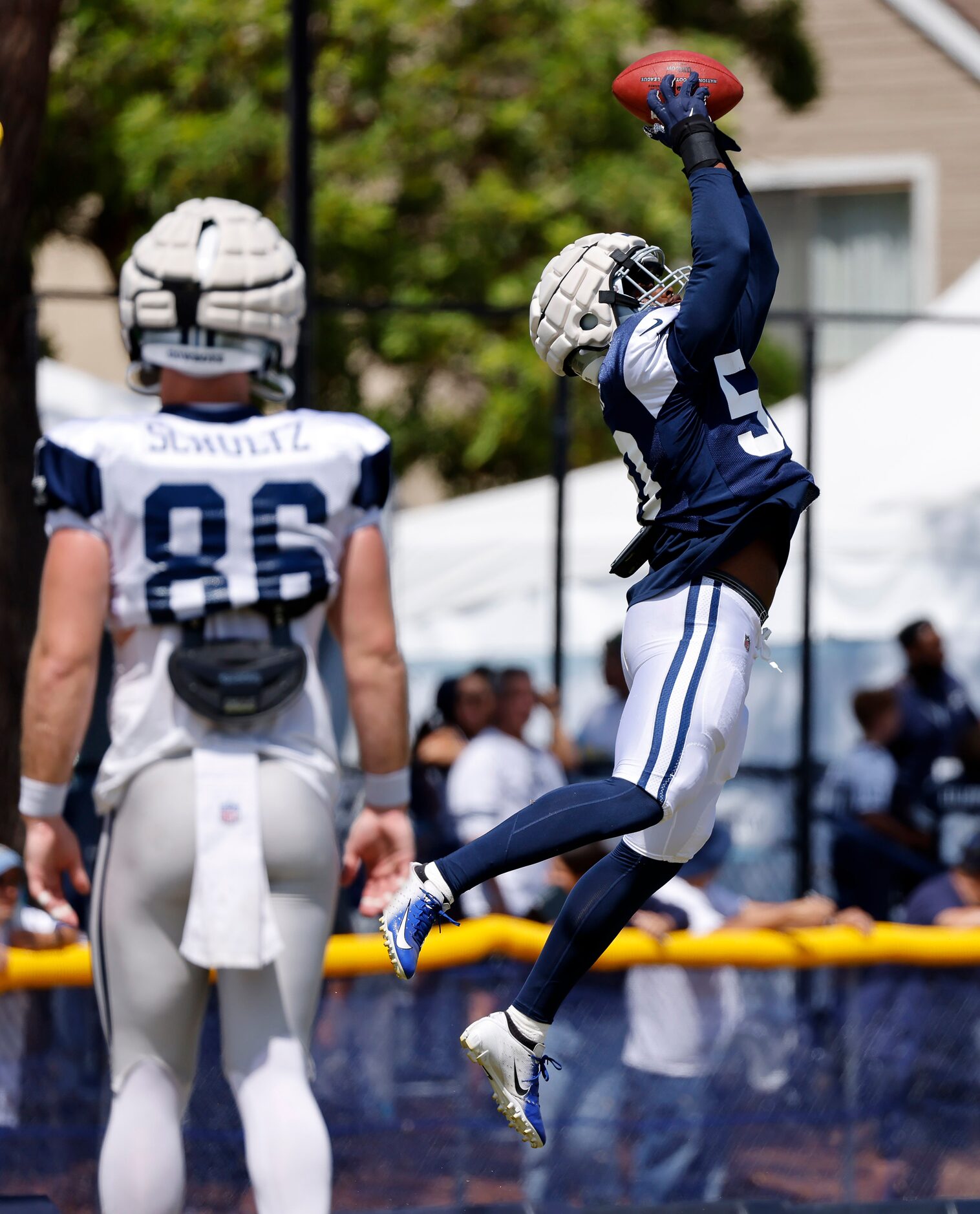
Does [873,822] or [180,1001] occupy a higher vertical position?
[180,1001]

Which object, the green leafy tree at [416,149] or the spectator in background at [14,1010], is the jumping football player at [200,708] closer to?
the spectator in background at [14,1010]

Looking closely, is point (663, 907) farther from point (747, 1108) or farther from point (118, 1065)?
point (118, 1065)

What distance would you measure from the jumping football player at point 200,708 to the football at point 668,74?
956 millimetres

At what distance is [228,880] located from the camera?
3361 mm

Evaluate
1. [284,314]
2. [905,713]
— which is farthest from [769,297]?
[905,713]

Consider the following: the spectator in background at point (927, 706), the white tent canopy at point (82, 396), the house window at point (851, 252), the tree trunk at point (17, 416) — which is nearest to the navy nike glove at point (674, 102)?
the tree trunk at point (17, 416)

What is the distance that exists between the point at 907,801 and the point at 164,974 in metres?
4.40

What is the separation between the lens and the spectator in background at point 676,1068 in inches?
172

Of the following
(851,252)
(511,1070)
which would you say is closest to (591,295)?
(511,1070)

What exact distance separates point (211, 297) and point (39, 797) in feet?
3.37

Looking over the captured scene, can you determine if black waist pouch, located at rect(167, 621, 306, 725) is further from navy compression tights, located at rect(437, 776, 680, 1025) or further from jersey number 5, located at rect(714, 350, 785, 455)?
jersey number 5, located at rect(714, 350, 785, 455)

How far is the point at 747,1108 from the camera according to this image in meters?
4.42

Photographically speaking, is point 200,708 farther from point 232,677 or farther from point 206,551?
point 206,551

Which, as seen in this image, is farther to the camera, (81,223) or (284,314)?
(81,223)
